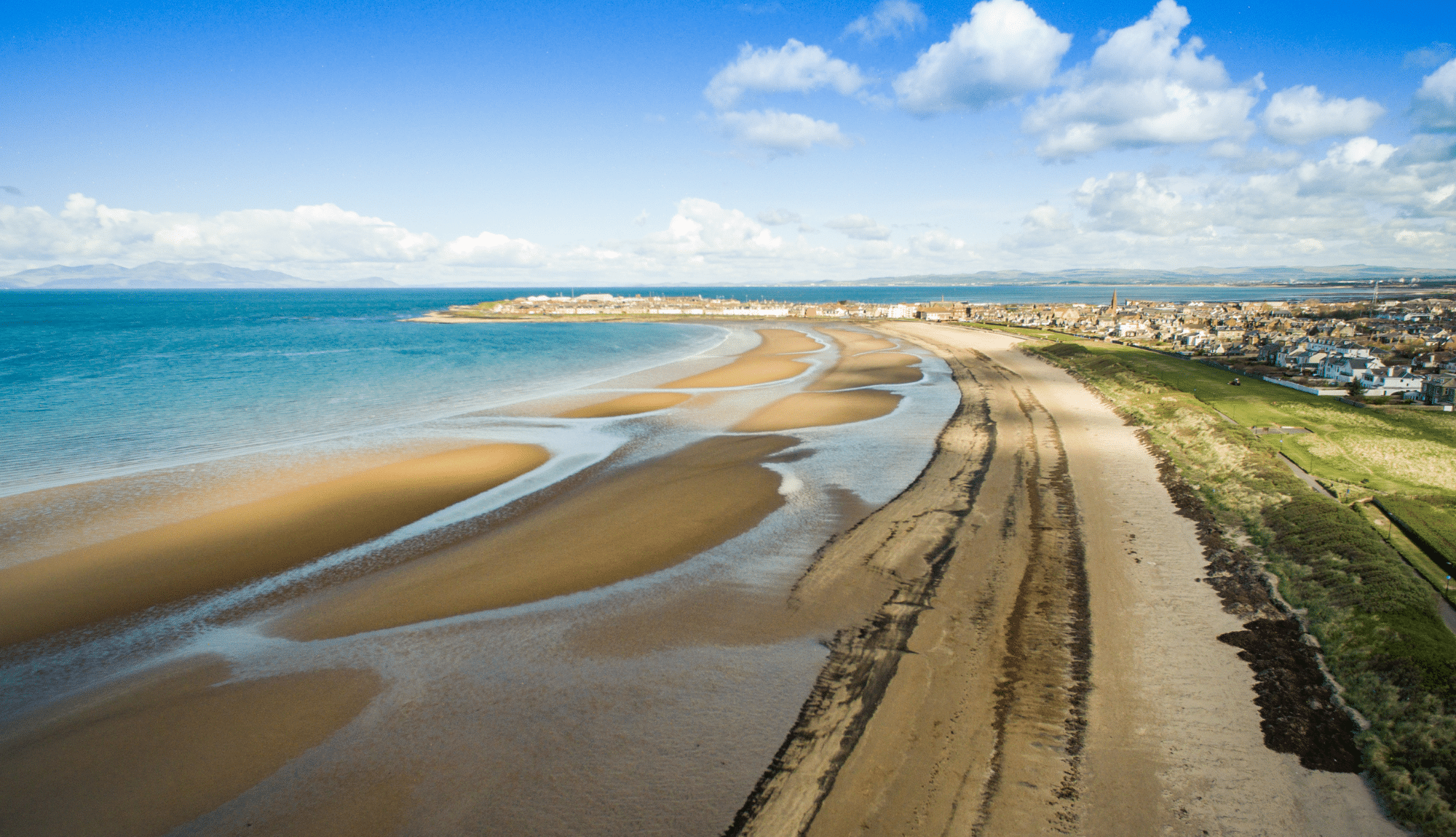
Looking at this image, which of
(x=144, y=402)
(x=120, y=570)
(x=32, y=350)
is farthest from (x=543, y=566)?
(x=32, y=350)

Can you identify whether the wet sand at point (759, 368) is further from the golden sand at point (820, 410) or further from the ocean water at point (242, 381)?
the ocean water at point (242, 381)

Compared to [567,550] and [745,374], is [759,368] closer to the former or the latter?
[745,374]

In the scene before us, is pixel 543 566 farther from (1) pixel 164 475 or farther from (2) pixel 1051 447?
(2) pixel 1051 447

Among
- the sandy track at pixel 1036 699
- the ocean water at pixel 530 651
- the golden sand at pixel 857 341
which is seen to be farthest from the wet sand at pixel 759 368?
the sandy track at pixel 1036 699

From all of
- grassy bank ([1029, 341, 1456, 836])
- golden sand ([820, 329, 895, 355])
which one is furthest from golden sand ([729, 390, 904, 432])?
golden sand ([820, 329, 895, 355])

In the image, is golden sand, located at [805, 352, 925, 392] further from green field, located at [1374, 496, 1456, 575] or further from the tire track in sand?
green field, located at [1374, 496, 1456, 575]

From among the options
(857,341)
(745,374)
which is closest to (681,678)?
(745,374)
